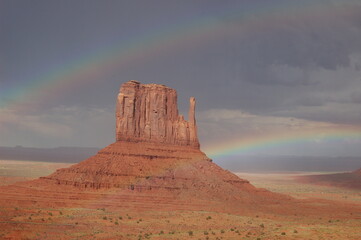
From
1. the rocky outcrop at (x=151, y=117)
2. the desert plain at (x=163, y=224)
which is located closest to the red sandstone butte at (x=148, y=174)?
the rocky outcrop at (x=151, y=117)

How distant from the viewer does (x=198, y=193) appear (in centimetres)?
8931

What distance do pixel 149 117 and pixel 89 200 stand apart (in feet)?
75.0

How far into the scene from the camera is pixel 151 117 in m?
98.6

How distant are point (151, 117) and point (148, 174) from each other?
519 inches

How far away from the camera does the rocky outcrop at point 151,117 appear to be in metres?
97.2

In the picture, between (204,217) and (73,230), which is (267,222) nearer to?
(204,217)

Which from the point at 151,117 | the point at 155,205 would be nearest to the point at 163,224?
the point at 155,205

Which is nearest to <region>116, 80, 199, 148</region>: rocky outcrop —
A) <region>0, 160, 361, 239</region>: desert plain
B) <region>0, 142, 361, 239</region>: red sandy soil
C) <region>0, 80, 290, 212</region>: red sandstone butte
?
<region>0, 80, 290, 212</region>: red sandstone butte

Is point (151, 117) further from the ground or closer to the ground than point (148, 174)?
further from the ground

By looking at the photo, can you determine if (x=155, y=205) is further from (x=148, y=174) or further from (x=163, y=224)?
(x=163, y=224)

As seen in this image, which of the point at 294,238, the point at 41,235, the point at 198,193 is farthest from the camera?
the point at 198,193

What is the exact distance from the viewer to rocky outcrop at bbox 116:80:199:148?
97188mm

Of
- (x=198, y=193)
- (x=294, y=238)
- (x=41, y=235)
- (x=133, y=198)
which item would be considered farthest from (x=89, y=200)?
(x=294, y=238)

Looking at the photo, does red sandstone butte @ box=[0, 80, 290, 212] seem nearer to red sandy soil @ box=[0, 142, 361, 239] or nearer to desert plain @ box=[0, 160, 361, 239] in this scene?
red sandy soil @ box=[0, 142, 361, 239]
